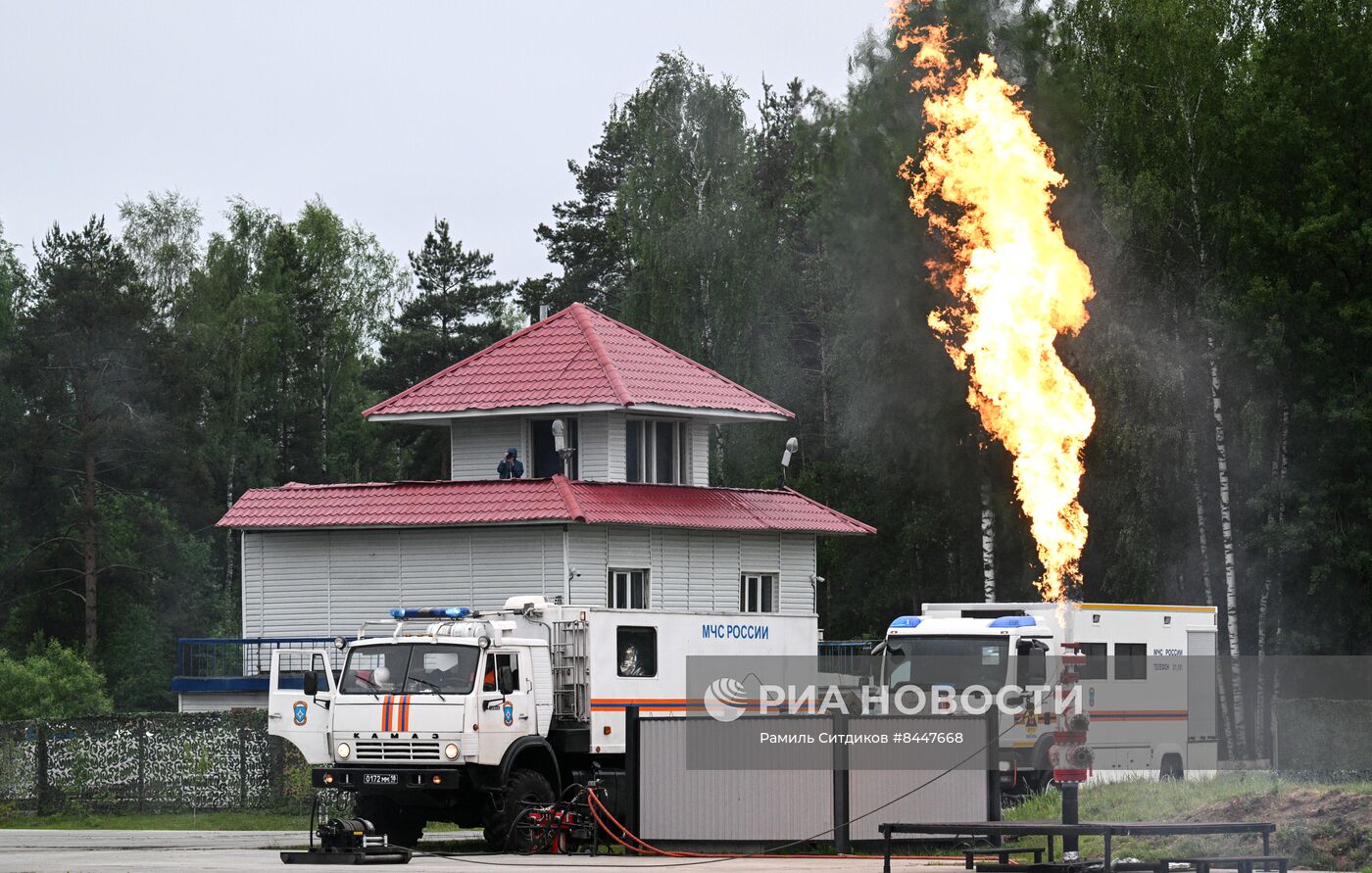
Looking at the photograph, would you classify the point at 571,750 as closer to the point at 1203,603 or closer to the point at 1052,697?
the point at 1052,697

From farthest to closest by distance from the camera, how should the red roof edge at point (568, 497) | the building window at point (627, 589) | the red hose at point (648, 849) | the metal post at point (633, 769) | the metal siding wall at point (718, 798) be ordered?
the building window at point (627, 589) < the red roof edge at point (568, 497) < the metal post at point (633, 769) < the metal siding wall at point (718, 798) < the red hose at point (648, 849)

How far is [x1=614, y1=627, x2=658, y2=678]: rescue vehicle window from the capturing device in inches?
1146

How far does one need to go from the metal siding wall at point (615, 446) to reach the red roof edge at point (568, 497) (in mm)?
2188

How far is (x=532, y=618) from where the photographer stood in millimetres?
28219

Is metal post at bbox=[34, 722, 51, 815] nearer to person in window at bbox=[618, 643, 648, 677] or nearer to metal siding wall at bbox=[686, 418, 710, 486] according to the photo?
person in window at bbox=[618, 643, 648, 677]

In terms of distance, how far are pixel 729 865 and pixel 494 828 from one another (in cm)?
407

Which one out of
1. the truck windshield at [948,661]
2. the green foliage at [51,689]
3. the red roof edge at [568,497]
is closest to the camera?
the truck windshield at [948,661]

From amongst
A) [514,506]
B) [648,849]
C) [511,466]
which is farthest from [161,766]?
[648,849]

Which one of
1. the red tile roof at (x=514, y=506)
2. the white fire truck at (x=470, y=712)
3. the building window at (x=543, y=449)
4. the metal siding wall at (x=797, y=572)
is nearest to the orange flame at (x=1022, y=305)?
the white fire truck at (x=470, y=712)

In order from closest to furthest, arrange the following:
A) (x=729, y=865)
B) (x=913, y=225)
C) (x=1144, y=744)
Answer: (x=729, y=865), (x=1144, y=744), (x=913, y=225)

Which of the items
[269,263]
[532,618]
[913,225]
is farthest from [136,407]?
[532,618]

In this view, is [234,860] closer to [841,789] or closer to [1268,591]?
[841,789]

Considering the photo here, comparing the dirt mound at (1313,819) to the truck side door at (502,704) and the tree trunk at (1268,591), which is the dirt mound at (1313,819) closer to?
the truck side door at (502,704)

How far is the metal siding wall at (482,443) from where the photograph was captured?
4412cm
